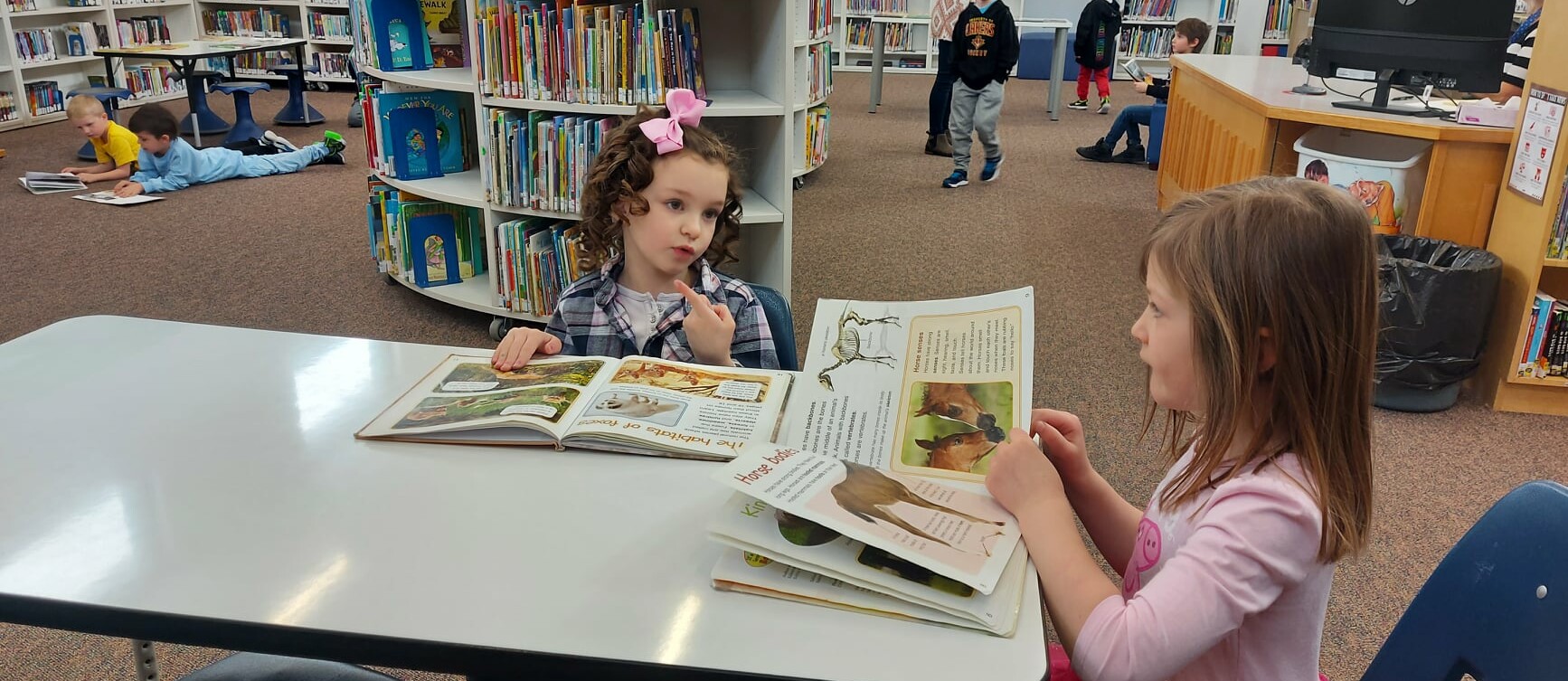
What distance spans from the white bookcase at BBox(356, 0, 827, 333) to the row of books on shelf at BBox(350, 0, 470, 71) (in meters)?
0.06

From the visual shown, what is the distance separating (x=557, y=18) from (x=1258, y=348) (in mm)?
2546

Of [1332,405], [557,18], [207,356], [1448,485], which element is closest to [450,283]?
[557,18]

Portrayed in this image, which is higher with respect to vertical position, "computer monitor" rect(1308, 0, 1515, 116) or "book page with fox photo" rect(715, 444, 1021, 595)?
"computer monitor" rect(1308, 0, 1515, 116)

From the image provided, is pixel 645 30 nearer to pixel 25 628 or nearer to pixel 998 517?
pixel 25 628

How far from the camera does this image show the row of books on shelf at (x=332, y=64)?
8.70m

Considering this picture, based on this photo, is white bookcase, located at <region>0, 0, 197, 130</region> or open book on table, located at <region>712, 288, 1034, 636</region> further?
white bookcase, located at <region>0, 0, 197, 130</region>

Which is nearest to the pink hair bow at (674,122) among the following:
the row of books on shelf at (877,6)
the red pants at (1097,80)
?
the red pants at (1097,80)

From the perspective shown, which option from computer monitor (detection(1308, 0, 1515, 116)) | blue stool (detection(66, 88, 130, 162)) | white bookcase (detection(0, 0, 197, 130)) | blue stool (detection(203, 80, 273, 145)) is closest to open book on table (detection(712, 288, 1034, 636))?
computer monitor (detection(1308, 0, 1515, 116))

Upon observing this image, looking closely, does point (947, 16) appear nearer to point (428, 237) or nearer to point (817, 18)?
point (817, 18)

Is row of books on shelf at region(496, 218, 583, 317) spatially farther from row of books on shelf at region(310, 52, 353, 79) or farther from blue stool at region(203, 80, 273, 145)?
row of books on shelf at region(310, 52, 353, 79)

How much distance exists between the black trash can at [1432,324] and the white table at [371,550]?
2471 millimetres

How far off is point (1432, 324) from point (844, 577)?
263 cm

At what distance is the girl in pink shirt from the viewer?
852mm

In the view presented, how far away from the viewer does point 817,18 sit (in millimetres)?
5535
